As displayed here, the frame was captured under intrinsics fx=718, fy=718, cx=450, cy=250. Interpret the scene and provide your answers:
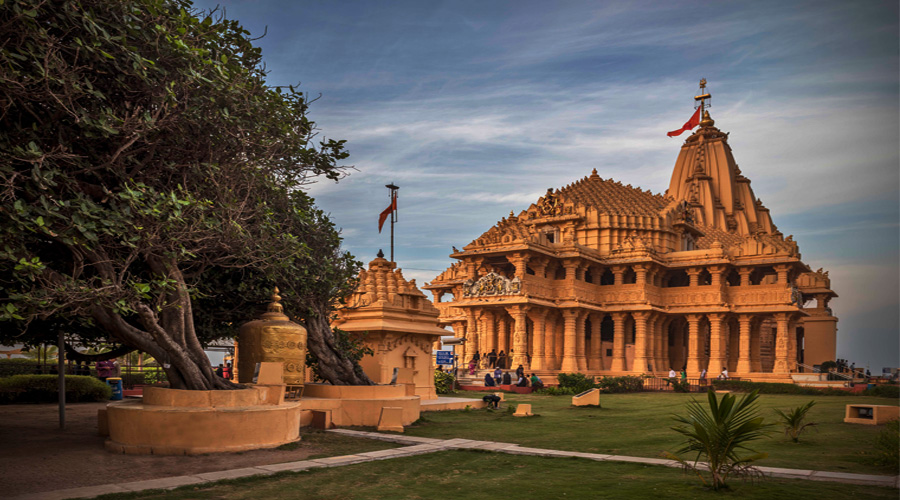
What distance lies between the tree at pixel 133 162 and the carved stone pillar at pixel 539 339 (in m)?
30.6

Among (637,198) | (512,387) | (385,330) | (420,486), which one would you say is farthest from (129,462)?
(637,198)

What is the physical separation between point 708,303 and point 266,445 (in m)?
38.9

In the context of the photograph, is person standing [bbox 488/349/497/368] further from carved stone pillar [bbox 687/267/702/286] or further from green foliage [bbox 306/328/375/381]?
green foliage [bbox 306/328/375/381]

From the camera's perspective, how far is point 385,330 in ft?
74.5

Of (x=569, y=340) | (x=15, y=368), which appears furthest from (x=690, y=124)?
(x=15, y=368)

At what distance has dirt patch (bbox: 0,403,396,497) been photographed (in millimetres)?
10242

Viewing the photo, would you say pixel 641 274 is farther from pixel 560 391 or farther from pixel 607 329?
pixel 560 391

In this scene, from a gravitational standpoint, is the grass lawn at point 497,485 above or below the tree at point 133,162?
below

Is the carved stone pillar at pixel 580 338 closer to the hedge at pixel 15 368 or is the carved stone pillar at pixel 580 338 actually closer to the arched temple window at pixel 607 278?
the arched temple window at pixel 607 278

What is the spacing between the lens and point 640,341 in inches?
1836

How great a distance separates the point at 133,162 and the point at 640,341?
39174 millimetres

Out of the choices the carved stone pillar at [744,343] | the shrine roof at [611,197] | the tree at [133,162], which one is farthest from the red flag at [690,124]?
the tree at [133,162]

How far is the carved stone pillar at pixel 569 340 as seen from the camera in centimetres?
4522

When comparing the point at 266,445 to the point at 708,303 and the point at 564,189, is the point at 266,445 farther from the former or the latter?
the point at 564,189
